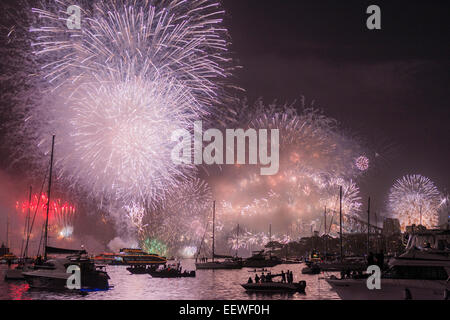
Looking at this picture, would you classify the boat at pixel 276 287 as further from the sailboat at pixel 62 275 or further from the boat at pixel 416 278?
the boat at pixel 416 278

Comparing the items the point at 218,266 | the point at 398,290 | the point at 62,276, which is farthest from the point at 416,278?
the point at 218,266

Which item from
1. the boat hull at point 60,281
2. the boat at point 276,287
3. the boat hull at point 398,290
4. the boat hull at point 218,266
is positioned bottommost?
the boat hull at point 218,266

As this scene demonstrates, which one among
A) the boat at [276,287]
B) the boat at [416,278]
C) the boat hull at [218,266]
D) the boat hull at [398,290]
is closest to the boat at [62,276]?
the boat at [276,287]

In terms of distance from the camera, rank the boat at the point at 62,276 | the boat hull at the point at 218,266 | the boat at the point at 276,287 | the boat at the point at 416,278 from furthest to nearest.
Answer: the boat hull at the point at 218,266
the boat at the point at 276,287
the boat at the point at 62,276
the boat at the point at 416,278

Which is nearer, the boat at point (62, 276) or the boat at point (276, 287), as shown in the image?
the boat at point (62, 276)

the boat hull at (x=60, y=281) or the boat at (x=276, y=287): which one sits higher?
the boat hull at (x=60, y=281)

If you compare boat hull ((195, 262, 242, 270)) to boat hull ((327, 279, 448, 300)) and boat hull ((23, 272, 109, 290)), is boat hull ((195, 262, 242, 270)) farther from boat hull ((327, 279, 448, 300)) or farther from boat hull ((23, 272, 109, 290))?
boat hull ((327, 279, 448, 300))
